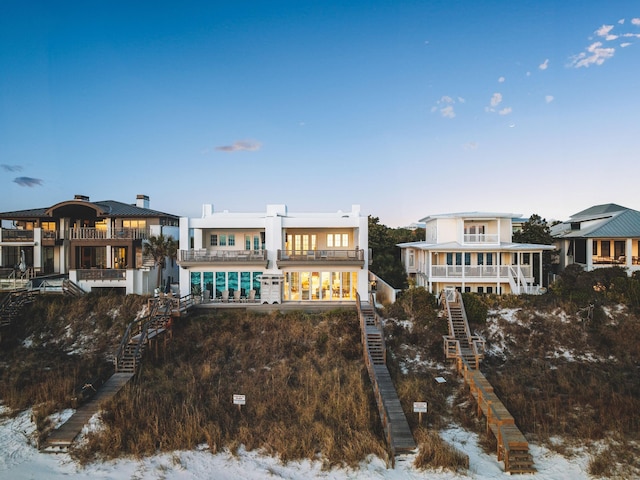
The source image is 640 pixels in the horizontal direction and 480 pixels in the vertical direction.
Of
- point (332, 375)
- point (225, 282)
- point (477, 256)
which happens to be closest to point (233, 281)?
point (225, 282)

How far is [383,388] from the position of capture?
13.6 m

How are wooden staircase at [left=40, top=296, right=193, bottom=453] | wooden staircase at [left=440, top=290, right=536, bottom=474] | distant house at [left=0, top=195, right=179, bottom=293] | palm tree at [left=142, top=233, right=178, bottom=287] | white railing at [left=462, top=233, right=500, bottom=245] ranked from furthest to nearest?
palm tree at [left=142, top=233, right=178, bottom=287] → distant house at [left=0, top=195, right=179, bottom=293] → white railing at [left=462, top=233, right=500, bottom=245] → wooden staircase at [left=40, top=296, right=193, bottom=453] → wooden staircase at [left=440, top=290, right=536, bottom=474]

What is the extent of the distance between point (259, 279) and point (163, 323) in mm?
6273

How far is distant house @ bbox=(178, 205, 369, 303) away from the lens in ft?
72.2

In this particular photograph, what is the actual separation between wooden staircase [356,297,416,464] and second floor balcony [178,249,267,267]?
7.07 m

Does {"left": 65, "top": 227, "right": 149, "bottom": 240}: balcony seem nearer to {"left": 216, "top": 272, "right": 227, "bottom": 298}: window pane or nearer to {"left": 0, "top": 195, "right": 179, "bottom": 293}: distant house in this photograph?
{"left": 0, "top": 195, "right": 179, "bottom": 293}: distant house

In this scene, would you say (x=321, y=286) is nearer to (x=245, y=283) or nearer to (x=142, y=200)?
(x=245, y=283)

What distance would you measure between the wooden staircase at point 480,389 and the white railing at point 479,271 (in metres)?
2.81

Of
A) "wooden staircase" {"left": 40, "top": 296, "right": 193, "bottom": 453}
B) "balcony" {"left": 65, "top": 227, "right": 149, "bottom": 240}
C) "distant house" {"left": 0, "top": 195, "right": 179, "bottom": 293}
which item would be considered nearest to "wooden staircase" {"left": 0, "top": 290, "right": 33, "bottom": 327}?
"distant house" {"left": 0, "top": 195, "right": 179, "bottom": 293}

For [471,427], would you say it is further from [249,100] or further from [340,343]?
[249,100]

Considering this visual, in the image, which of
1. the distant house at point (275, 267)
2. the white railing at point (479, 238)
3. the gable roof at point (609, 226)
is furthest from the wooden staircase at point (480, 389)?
the gable roof at point (609, 226)

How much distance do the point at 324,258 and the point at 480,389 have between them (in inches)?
465

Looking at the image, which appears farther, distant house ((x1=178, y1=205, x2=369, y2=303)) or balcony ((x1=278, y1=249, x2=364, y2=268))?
distant house ((x1=178, y1=205, x2=369, y2=303))

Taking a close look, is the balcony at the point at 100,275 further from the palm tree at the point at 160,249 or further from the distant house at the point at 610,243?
the distant house at the point at 610,243
